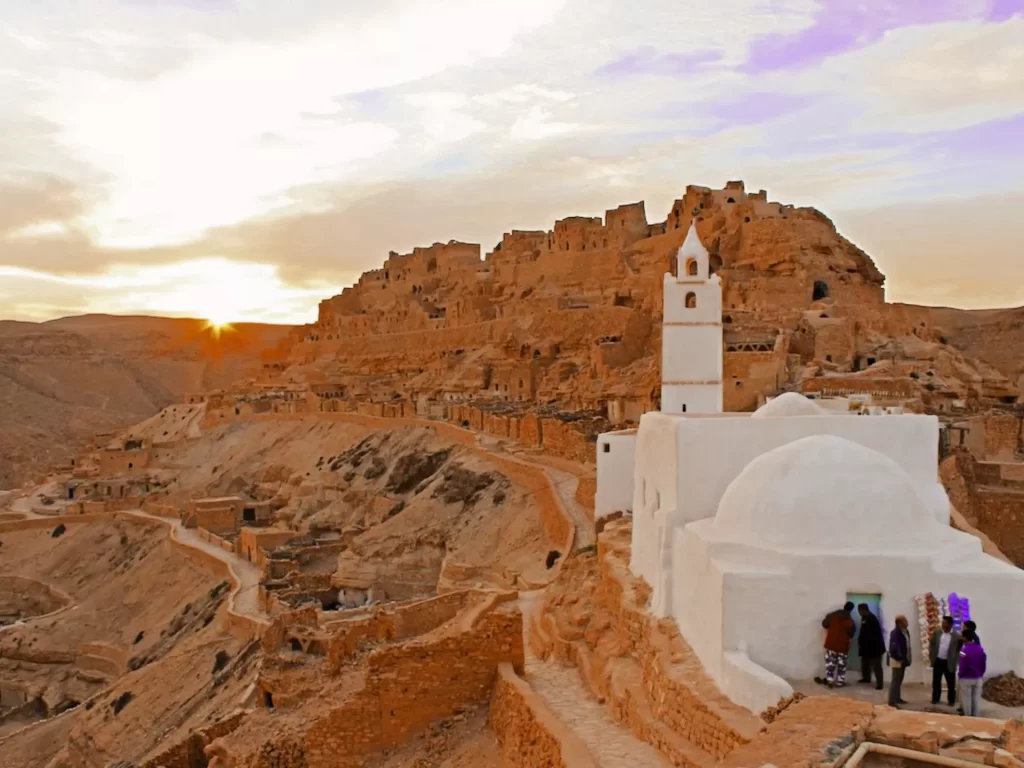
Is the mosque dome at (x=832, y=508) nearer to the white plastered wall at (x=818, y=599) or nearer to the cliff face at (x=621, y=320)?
the white plastered wall at (x=818, y=599)

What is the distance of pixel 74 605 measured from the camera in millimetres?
27125

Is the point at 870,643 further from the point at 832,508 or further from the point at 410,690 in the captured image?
the point at 410,690

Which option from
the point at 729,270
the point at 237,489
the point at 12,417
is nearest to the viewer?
the point at 729,270

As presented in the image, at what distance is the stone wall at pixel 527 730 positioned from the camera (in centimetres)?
696

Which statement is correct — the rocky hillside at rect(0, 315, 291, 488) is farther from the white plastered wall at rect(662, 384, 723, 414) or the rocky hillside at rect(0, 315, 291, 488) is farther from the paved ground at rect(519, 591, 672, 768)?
the paved ground at rect(519, 591, 672, 768)

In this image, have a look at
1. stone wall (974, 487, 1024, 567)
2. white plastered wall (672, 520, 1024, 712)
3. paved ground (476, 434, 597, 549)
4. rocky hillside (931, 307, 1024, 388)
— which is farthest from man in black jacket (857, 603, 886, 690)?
rocky hillside (931, 307, 1024, 388)

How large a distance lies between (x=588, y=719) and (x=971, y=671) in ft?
10.9

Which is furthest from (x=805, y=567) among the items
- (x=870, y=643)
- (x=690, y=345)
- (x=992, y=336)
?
(x=992, y=336)

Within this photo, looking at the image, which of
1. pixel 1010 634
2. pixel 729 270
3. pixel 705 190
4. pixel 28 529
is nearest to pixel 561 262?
pixel 705 190

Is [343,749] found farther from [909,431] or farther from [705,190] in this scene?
[705,190]

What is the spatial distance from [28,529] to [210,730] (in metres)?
26.6

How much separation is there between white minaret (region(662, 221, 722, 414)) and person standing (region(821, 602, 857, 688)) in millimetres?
8512

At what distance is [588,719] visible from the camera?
27.2 ft

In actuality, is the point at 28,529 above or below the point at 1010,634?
below
